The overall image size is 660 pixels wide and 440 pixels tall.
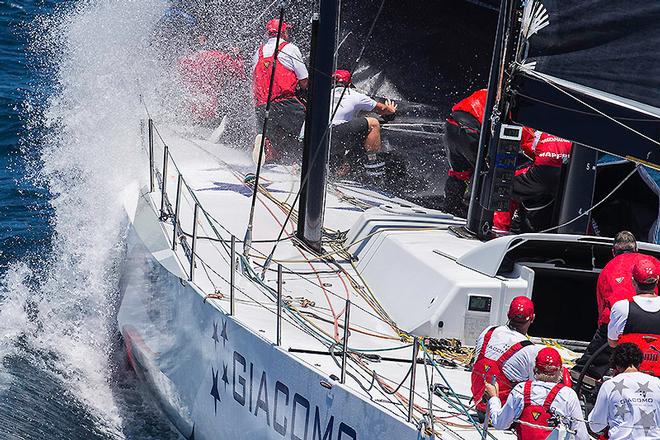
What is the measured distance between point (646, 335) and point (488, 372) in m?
0.66

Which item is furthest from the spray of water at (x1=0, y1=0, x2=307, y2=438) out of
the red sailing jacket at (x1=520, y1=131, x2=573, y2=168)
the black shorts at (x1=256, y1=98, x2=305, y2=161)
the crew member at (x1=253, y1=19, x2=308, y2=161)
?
the red sailing jacket at (x1=520, y1=131, x2=573, y2=168)

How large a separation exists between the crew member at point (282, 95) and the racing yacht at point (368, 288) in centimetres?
121

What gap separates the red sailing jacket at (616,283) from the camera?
4.86m

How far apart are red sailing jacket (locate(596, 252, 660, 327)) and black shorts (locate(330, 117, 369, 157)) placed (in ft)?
11.3

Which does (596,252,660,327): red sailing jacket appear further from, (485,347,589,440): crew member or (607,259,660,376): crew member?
(485,347,589,440): crew member

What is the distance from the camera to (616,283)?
4.90 meters

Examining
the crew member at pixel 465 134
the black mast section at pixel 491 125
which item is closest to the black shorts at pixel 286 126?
the crew member at pixel 465 134

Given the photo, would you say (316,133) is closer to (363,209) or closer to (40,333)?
(363,209)

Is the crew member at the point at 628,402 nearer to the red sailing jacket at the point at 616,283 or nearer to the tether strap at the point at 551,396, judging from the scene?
the tether strap at the point at 551,396

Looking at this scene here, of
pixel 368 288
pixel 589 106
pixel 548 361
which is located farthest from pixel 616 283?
pixel 368 288

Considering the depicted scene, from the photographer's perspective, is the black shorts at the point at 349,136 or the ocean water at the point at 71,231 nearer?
the ocean water at the point at 71,231

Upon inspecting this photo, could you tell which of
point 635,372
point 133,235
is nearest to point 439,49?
point 133,235

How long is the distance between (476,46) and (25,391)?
4.69 m

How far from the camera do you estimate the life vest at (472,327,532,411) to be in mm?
4504
